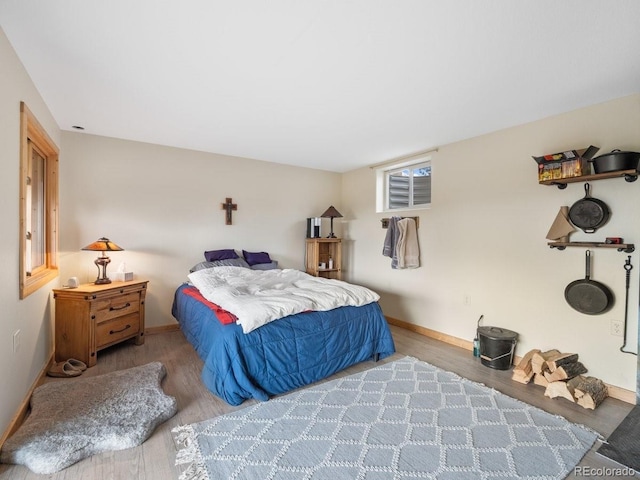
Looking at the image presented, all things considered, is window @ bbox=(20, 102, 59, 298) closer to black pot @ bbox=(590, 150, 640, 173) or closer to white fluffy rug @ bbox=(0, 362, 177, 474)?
white fluffy rug @ bbox=(0, 362, 177, 474)

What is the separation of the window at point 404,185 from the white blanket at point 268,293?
67.6 inches

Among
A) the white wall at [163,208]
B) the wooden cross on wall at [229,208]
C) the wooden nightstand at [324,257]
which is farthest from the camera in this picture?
the wooden nightstand at [324,257]

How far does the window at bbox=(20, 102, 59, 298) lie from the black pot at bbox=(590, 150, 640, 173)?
4.07m

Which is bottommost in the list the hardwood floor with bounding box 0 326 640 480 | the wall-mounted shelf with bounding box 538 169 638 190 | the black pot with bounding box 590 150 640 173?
the hardwood floor with bounding box 0 326 640 480

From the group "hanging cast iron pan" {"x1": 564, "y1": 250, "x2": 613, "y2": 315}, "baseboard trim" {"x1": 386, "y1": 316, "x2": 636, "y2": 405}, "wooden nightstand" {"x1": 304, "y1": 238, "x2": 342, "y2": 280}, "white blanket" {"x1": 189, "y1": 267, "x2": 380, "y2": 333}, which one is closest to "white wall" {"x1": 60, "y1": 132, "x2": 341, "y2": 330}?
"wooden nightstand" {"x1": 304, "y1": 238, "x2": 342, "y2": 280}

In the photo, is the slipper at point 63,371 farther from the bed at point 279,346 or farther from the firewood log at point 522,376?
the firewood log at point 522,376

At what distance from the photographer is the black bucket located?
2.84 m

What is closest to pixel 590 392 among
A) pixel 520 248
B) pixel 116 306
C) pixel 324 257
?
pixel 520 248

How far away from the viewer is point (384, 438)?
1.88 m

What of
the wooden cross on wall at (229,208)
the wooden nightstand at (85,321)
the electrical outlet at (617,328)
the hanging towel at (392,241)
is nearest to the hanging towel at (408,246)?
the hanging towel at (392,241)

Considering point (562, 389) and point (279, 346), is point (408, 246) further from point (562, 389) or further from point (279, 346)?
point (279, 346)

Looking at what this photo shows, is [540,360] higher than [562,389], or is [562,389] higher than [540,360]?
[540,360]

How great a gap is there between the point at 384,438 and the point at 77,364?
2679 millimetres

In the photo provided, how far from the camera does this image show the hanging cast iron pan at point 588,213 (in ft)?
8.00
